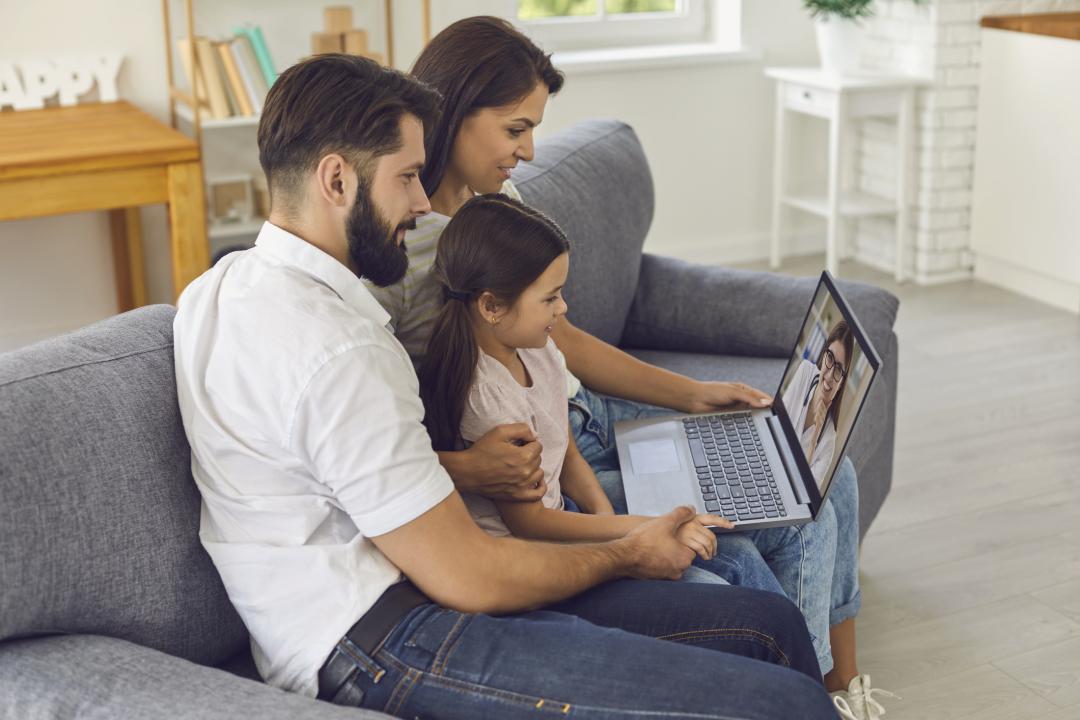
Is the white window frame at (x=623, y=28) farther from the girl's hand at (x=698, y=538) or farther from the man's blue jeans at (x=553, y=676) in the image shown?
the man's blue jeans at (x=553, y=676)

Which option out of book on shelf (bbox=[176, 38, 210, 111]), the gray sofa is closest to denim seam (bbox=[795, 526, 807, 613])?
the gray sofa

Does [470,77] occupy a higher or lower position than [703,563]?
higher

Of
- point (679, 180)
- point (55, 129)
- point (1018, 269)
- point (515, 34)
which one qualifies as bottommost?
point (1018, 269)

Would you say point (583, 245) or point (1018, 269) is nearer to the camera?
point (583, 245)

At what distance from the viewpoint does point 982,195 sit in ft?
14.7

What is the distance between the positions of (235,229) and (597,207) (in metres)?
1.67

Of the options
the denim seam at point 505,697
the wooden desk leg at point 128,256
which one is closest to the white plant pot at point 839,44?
the wooden desk leg at point 128,256

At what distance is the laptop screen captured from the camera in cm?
168

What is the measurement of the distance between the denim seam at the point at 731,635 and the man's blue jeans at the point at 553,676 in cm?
13

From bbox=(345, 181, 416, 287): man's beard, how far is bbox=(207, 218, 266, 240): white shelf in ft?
8.01

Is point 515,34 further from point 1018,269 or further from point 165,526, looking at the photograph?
point 1018,269

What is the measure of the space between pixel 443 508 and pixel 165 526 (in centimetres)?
33

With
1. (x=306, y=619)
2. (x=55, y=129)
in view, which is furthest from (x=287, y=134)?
(x=55, y=129)

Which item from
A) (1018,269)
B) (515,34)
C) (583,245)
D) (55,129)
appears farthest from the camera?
(1018,269)
